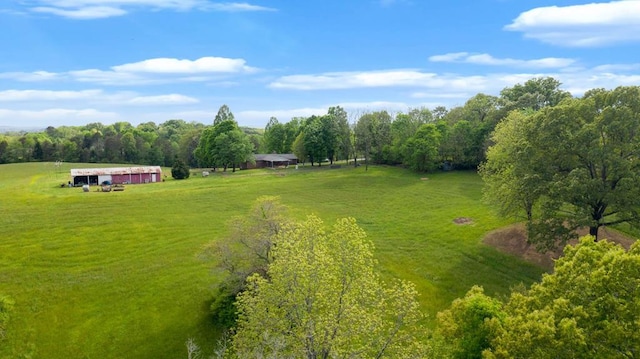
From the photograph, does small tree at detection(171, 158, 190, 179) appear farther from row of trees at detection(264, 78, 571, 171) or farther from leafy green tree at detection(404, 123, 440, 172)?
leafy green tree at detection(404, 123, 440, 172)

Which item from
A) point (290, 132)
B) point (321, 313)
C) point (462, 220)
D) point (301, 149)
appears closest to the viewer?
point (321, 313)

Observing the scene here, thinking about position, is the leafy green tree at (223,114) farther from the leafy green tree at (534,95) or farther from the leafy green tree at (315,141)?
the leafy green tree at (534,95)

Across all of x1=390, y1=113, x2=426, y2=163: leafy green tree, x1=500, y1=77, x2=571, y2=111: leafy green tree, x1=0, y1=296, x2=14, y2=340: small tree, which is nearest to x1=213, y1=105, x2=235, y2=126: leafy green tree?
x1=390, y1=113, x2=426, y2=163: leafy green tree

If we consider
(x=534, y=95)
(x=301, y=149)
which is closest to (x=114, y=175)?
(x=301, y=149)

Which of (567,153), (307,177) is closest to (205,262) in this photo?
(567,153)

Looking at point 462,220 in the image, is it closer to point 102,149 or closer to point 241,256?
point 241,256

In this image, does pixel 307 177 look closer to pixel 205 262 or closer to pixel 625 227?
pixel 205 262
